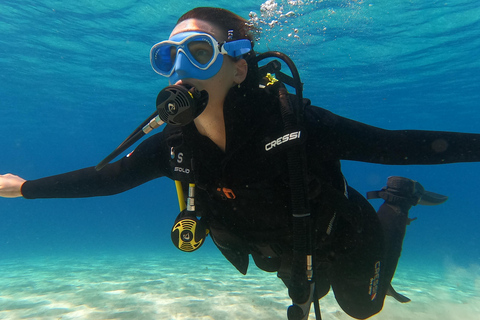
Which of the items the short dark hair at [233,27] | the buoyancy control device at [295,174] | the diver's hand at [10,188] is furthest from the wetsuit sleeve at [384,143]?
the diver's hand at [10,188]

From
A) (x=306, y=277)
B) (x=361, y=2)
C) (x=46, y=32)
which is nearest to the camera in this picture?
(x=306, y=277)

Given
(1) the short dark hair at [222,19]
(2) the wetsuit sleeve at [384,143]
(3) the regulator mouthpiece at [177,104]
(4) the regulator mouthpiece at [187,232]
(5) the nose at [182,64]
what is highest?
(1) the short dark hair at [222,19]

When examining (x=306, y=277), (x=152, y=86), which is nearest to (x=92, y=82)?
(x=152, y=86)

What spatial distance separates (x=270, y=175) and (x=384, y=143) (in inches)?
36.6

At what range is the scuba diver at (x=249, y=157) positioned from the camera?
2.27 meters

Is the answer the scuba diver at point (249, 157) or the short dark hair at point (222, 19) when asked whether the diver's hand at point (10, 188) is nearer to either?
the scuba diver at point (249, 157)

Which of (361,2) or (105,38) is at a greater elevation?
(105,38)

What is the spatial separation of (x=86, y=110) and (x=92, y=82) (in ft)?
37.7

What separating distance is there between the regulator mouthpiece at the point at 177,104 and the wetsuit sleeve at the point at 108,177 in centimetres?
85

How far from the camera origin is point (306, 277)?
2.26m

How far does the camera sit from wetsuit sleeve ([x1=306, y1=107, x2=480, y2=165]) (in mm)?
2252

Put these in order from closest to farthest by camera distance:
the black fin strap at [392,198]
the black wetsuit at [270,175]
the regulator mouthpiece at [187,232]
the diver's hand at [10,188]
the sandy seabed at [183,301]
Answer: the black wetsuit at [270,175]
the regulator mouthpiece at [187,232]
the diver's hand at [10,188]
the black fin strap at [392,198]
the sandy seabed at [183,301]

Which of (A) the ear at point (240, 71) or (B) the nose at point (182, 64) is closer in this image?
(B) the nose at point (182, 64)

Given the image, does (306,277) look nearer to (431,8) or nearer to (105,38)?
(431,8)
